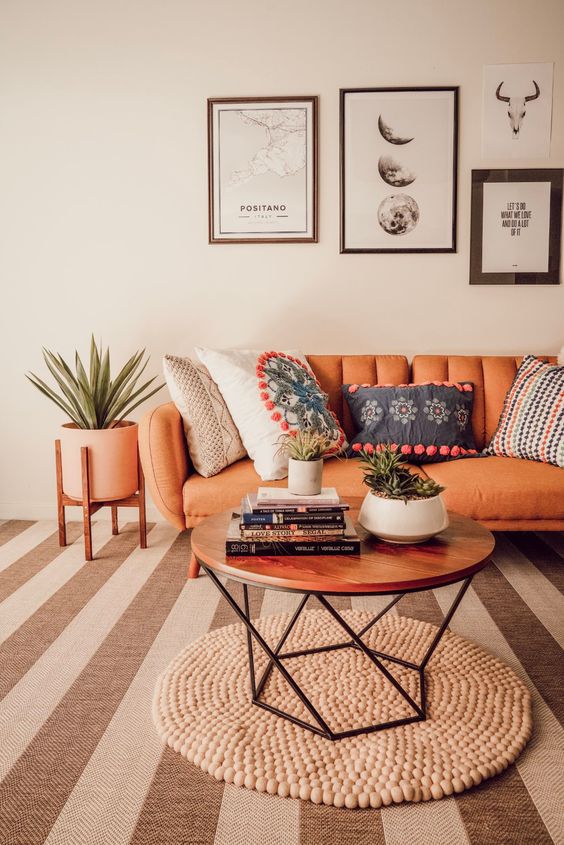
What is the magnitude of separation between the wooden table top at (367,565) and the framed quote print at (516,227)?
1.99m

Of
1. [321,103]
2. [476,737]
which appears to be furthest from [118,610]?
[321,103]

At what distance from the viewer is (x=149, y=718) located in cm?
154

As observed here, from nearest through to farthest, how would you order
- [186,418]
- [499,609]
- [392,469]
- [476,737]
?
[476,737]
[392,469]
[499,609]
[186,418]

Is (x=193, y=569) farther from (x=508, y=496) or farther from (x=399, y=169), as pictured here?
(x=399, y=169)

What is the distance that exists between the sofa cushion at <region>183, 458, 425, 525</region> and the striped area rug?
11.7 inches

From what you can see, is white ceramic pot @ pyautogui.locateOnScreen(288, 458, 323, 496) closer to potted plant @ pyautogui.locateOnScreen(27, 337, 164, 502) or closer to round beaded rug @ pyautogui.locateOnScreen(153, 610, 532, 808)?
round beaded rug @ pyautogui.locateOnScreen(153, 610, 532, 808)

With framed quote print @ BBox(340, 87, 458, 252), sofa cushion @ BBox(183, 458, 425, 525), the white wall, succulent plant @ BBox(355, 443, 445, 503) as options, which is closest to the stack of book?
succulent plant @ BBox(355, 443, 445, 503)

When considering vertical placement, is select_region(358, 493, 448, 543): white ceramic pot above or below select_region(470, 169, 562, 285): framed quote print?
below

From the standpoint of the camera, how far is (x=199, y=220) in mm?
3215

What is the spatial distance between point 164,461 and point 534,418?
59.3 inches

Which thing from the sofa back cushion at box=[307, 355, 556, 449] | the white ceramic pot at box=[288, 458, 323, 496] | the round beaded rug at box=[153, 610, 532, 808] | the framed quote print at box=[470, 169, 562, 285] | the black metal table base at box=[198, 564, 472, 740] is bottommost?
the round beaded rug at box=[153, 610, 532, 808]

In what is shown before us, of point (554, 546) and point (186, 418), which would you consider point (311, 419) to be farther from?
point (554, 546)

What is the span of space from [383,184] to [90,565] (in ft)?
7.40

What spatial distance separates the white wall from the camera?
10.1 feet
